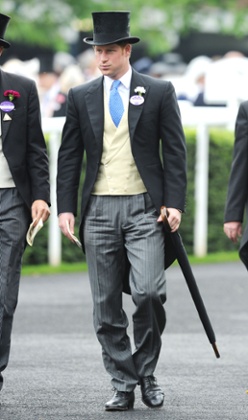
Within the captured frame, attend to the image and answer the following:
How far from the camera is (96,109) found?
27.6 feet

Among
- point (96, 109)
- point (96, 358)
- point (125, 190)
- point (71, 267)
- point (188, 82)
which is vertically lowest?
point (71, 267)

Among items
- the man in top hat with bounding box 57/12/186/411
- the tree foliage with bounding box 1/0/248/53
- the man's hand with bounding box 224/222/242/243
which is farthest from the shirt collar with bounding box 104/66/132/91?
the tree foliage with bounding box 1/0/248/53

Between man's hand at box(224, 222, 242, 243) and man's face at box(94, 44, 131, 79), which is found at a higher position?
man's face at box(94, 44, 131, 79)

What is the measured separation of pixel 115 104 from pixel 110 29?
16.3 inches

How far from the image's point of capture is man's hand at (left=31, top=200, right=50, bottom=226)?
8352 mm

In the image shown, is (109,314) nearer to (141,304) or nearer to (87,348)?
(141,304)

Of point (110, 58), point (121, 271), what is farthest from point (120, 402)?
point (110, 58)

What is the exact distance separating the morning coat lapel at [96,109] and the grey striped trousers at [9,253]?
1.81 feet

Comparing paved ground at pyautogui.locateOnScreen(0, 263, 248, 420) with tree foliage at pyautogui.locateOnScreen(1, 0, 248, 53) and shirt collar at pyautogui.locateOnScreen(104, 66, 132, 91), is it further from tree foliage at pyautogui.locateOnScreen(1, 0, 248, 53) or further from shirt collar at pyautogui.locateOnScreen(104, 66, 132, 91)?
tree foliage at pyautogui.locateOnScreen(1, 0, 248, 53)

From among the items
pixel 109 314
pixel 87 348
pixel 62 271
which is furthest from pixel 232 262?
pixel 109 314

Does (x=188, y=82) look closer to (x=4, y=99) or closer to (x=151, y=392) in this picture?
(x=4, y=99)

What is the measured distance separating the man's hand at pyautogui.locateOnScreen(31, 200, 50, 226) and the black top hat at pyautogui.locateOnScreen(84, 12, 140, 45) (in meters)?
0.92

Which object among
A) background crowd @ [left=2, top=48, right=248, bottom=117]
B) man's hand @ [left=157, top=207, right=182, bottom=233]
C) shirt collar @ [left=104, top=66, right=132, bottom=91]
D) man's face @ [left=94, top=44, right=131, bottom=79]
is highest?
man's face @ [left=94, top=44, right=131, bottom=79]

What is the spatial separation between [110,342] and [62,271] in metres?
6.96
